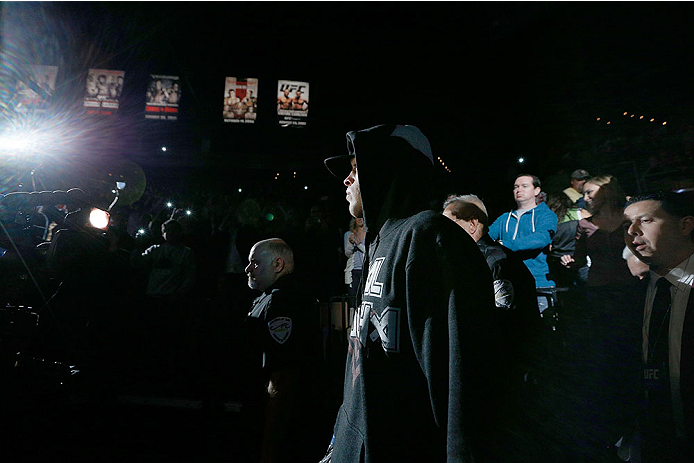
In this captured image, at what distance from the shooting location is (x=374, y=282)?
1721 mm

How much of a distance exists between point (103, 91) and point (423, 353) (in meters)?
18.2

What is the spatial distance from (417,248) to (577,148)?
345 inches

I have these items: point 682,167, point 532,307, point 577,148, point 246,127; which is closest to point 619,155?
point 577,148

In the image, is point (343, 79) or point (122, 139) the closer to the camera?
point (343, 79)

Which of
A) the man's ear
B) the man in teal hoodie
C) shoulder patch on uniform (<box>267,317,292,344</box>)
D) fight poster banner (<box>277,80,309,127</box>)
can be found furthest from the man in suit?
fight poster banner (<box>277,80,309,127</box>)

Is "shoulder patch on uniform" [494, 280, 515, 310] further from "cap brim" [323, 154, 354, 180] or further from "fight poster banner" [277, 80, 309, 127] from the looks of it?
"fight poster banner" [277, 80, 309, 127]

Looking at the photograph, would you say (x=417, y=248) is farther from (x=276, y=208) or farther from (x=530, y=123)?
(x=530, y=123)

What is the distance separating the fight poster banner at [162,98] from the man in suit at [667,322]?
1663cm

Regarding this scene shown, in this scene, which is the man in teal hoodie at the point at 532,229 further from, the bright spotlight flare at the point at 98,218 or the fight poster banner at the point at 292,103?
the fight poster banner at the point at 292,103

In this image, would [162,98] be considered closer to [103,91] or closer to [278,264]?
[103,91]

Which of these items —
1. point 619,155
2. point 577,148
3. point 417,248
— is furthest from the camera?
point 577,148

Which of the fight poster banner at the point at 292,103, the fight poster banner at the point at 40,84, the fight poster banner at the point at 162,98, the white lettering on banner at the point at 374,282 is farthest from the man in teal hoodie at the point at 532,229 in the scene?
the fight poster banner at the point at 40,84

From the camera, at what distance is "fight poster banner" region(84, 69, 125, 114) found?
14.8m

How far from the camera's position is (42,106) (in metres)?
14.9
